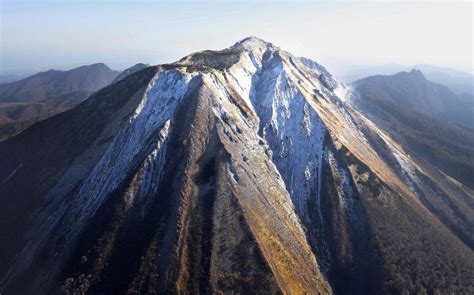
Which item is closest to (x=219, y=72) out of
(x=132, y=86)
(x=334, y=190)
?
(x=132, y=86)

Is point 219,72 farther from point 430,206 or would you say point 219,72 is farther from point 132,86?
point 430,206

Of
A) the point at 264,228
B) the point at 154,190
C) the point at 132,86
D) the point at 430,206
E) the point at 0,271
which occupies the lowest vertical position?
the point at 430,206

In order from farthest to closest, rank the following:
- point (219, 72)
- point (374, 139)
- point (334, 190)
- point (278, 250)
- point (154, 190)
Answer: point (374, 139) < point (219, 72) < point (334, 190) < point (154, 190) < point (278, 250)

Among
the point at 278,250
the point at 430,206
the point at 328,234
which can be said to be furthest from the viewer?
the point at 430,206

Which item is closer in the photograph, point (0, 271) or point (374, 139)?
point (0, 271)

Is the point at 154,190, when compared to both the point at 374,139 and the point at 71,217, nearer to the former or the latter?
the point at 71,217

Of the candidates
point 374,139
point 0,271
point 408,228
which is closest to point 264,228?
point 408,228

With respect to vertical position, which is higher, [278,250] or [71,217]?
[71,217]
